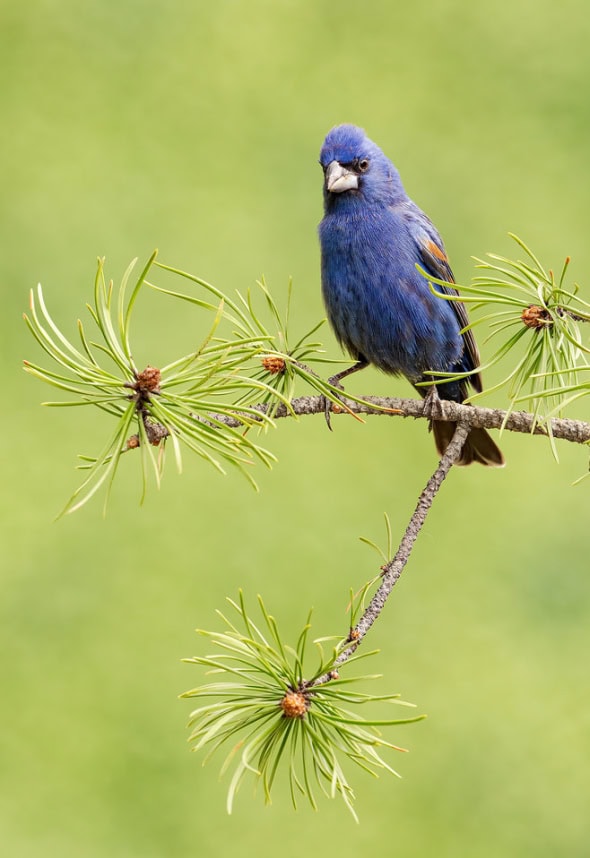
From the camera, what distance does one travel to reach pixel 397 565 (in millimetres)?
1158

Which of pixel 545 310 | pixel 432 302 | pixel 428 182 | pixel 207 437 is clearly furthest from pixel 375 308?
pixel 428 182

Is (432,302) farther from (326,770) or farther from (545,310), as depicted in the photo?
(326,770)

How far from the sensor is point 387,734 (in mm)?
2471

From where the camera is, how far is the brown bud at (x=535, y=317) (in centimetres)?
123

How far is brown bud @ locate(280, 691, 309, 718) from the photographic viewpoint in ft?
3.40

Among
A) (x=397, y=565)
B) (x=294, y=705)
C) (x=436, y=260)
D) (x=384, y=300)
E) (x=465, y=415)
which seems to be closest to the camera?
(x=294, y=705)

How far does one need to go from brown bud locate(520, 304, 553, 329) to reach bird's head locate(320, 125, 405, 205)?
0.84 meters

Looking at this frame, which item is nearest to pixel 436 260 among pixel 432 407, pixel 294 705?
pixel 432 407

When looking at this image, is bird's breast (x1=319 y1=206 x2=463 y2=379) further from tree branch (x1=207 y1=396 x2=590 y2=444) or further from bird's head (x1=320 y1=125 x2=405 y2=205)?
tree branch (x1=207 y1=396 x2=590 y2=444)

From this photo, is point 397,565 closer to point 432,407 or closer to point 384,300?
point 432,407

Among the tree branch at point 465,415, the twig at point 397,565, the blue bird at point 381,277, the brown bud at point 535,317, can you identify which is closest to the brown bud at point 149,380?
the tree branch at point 465,415

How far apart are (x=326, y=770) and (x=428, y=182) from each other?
91.6 inches

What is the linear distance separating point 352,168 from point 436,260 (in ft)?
0.78

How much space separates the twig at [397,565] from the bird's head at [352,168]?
790 millimetres
